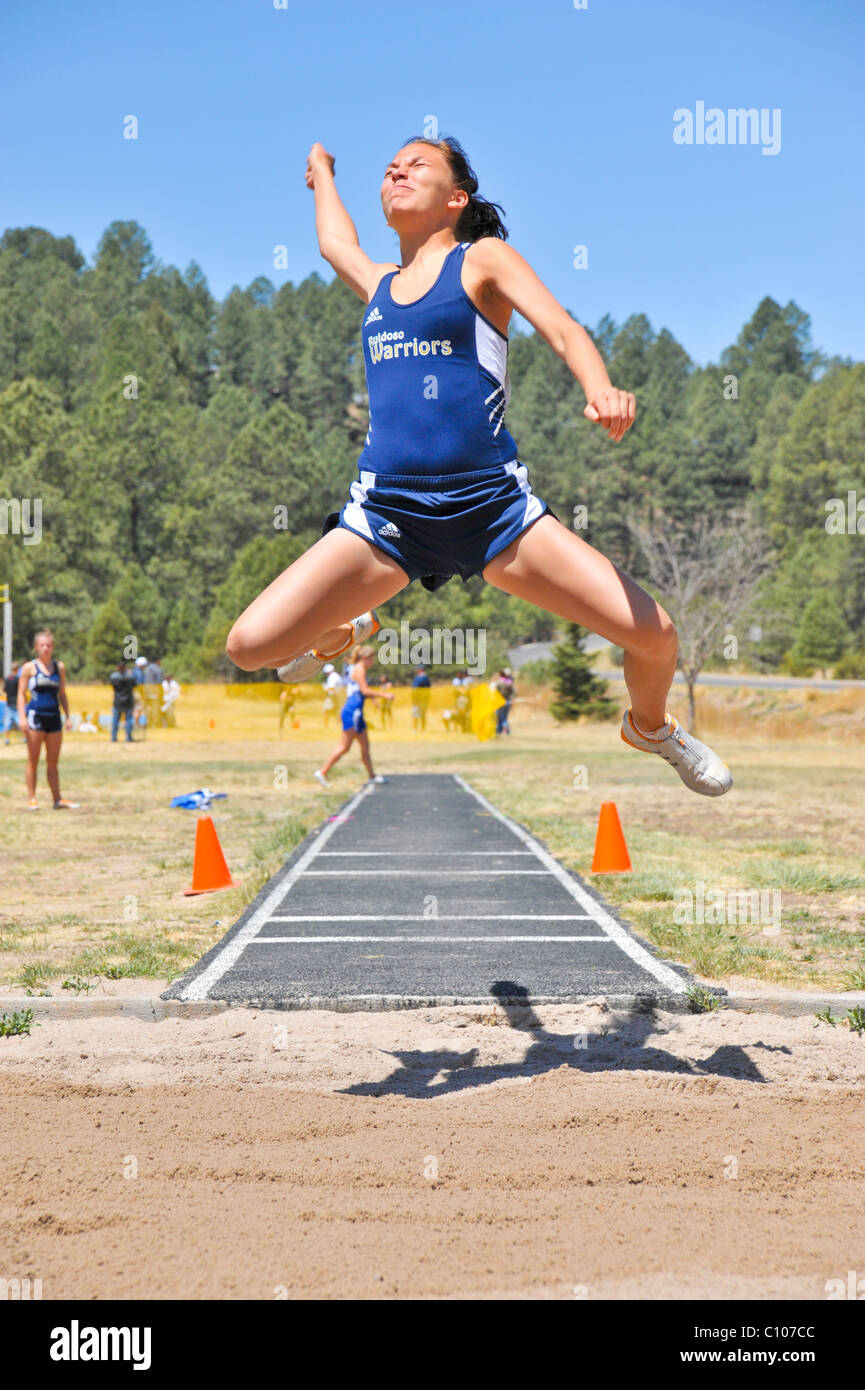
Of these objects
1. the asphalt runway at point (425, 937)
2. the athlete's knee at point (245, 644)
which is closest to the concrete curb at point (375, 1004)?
the asphalt runway at point (425, 937)

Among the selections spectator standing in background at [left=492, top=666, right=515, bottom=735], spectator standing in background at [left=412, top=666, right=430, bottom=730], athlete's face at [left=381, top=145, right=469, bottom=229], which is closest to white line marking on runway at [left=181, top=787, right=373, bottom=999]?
→ athlete's face at [left=381, top=145, right=469, bottom=229]

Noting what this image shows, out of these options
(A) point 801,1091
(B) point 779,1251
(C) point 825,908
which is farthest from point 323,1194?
(C) point 825,908

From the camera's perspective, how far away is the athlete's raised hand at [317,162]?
18.2 feet

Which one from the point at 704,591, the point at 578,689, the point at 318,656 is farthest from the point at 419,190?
the point at 704,591

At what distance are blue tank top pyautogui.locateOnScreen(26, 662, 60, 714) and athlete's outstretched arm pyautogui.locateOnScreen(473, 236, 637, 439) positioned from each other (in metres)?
12.2

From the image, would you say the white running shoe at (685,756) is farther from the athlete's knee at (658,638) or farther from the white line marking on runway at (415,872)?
the white line marking on runway at (415,872)

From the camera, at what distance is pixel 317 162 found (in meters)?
5.57

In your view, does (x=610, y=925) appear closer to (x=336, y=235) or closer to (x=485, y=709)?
(x=336, y=235)

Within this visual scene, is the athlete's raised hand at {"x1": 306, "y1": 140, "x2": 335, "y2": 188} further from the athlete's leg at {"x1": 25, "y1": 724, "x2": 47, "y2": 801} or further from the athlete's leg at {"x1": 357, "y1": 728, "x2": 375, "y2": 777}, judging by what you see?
the athlete's leg at {"x1": 357, "y1": 728, "x2": 375, "y2": 777}

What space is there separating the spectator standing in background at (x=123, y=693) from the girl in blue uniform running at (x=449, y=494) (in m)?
27.8

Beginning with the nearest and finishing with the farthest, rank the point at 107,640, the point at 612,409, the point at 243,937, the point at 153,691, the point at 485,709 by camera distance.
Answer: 1. the point at 612,409
2. the point at 243,937
3. the point at 485,709
4. the point at 153,691
5. the point at 107,640

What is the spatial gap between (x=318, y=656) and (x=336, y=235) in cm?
174

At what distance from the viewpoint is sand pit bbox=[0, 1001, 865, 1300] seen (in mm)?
3113
